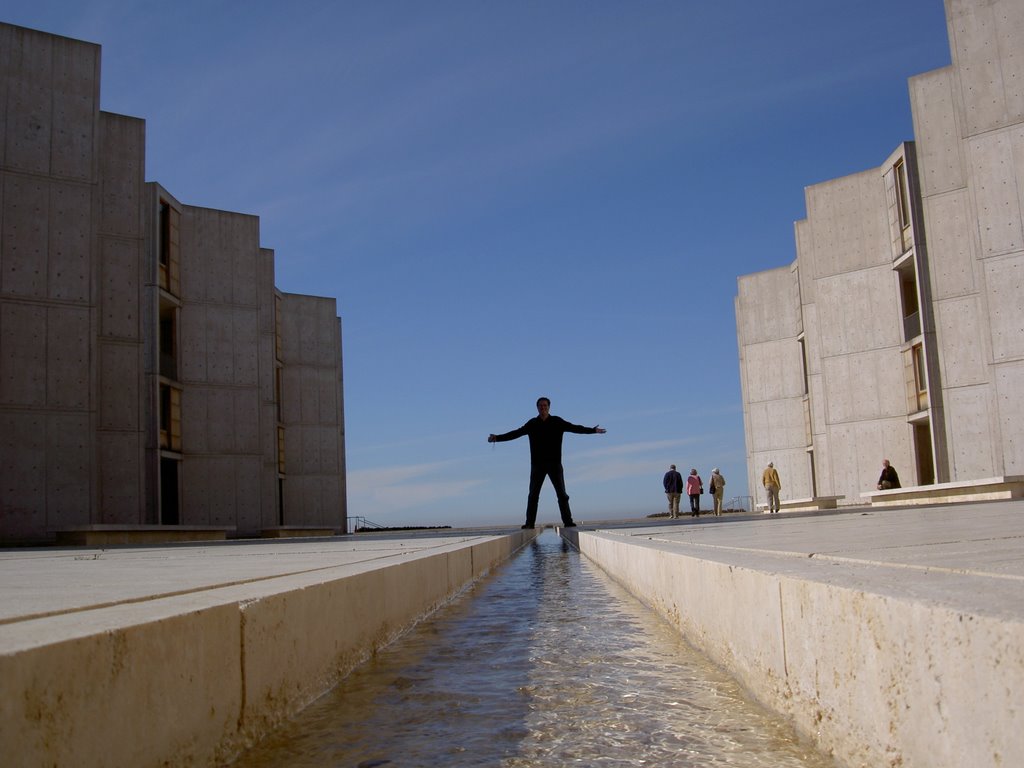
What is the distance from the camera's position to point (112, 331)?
27.0 m

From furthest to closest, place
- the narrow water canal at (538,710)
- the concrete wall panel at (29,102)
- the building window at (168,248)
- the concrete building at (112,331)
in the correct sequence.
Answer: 1. the building window at (168,248)
2. the concrete wall panel at (29,102)
3. the concrete building at (112,331)
4. the narrow water canal at (538,710)

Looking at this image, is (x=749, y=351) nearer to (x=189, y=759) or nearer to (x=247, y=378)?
(x=247, y=378)

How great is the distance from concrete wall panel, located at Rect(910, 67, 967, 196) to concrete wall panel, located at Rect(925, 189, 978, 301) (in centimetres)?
40

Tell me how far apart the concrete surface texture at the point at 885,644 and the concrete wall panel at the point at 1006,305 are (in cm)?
2255

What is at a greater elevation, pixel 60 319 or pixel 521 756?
pixel 60 319

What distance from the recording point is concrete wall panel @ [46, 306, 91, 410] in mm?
22719

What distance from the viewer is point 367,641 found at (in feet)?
13.9

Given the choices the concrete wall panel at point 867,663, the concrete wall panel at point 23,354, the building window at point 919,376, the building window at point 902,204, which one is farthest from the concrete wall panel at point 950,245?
the concrete wall panel at point 867,663

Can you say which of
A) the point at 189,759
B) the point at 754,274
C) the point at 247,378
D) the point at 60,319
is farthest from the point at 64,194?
the point at 754,274

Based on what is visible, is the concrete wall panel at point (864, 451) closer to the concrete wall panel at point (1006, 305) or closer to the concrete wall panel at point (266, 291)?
the concrete wall panel at point (1006, 305)

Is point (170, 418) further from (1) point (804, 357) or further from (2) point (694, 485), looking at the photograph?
(1) point (804, 357)

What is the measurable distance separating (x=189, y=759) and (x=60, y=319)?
75.2 feet

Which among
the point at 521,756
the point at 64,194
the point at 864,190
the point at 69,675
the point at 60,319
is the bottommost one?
the point at 521,756

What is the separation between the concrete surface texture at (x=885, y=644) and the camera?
1.59 metres
